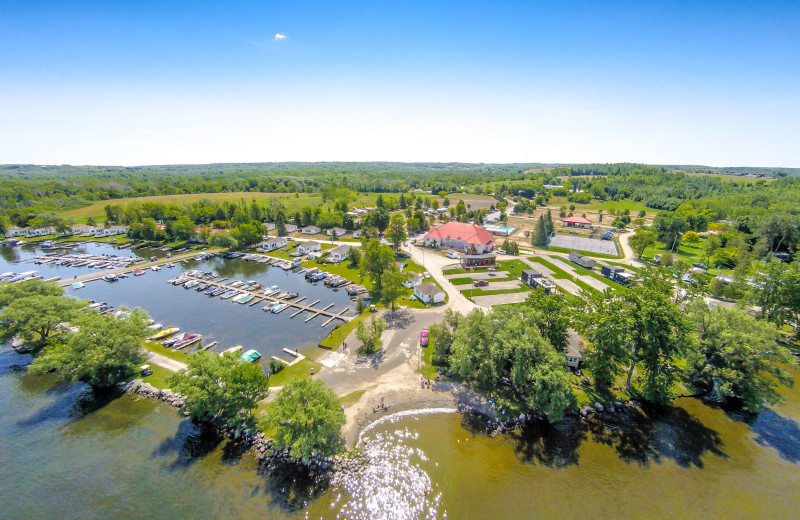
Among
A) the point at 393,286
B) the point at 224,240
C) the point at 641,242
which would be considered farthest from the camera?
the point at 224,240

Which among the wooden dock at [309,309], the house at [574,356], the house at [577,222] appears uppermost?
the house at [577,222]

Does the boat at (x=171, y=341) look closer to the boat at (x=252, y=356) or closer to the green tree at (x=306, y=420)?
the boat at (x=252, y=356)

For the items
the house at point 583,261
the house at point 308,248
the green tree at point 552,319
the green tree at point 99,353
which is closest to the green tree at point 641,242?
the house at point 583,261

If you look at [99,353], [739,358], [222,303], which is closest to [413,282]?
[222,303]

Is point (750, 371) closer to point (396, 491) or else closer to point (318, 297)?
point (396, 491)

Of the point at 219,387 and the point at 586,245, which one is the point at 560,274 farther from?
the point at 219,387

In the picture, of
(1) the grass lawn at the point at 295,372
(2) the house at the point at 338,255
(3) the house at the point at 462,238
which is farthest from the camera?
(3) the house at the point at 462,238

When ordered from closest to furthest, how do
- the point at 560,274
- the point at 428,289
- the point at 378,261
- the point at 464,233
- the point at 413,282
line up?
the point at 428,289
the point at 378,261
the point at 413,282
the point at 560,274
the point at 464,233
